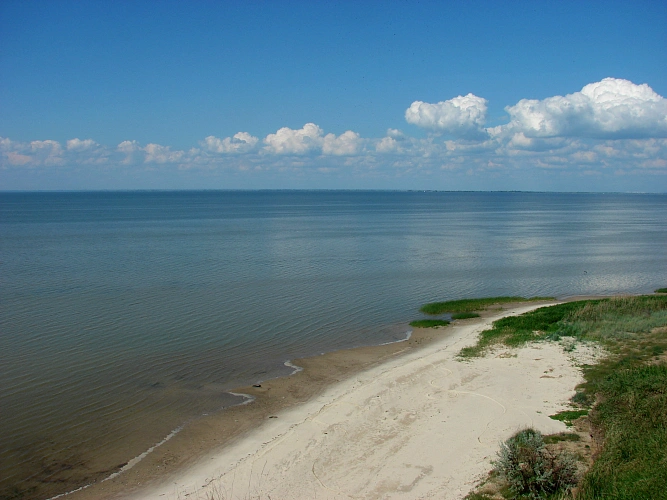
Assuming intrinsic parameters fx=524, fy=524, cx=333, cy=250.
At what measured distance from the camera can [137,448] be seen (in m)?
16.0

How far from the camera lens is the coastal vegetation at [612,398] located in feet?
34.3

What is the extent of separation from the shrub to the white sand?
121 centimetres

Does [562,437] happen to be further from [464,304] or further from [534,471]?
[464,304]

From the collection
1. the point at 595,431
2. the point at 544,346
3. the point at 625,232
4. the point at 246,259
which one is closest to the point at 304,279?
the point at 246,259

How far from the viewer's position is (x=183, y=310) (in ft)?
105

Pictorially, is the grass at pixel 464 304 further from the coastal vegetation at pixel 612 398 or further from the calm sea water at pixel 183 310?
the coastal vegetation at pixel 612 398

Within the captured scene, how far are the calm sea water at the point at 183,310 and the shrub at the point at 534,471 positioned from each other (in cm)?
1083

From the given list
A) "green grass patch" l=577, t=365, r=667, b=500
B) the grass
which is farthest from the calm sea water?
"green grass patch" l=577, t=365, r=667, b=500

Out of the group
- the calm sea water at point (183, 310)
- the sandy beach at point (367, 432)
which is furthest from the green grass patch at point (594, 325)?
the calm sea water at point (183, 310)

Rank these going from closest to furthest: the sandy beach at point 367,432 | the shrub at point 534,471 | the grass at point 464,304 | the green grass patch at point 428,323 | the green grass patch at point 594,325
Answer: the shrub at point 534,471, the sandy beach at point 367,432, the green grass patch at point 594,325, the green grass patch at point 428,323, the grass at point 464,304

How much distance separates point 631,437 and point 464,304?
74.5 feet

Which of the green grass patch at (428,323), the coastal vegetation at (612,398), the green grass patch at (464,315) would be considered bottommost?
the green grass patch at (428,323)

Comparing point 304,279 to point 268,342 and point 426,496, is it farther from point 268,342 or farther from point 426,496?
point 426,496

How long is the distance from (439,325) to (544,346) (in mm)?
7567
